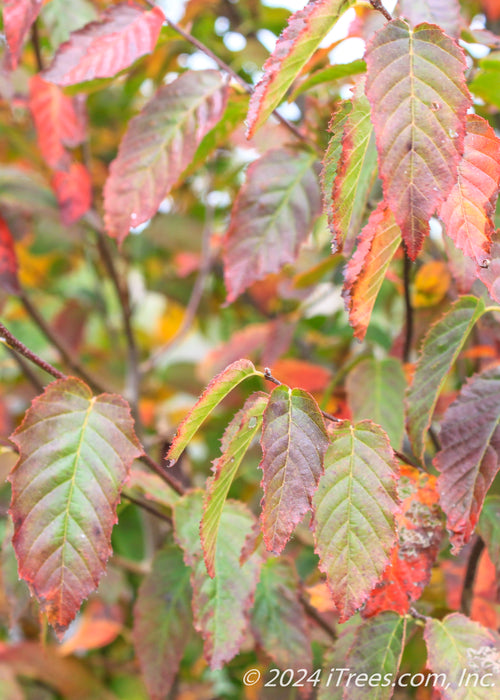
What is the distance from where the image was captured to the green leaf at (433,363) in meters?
0.64

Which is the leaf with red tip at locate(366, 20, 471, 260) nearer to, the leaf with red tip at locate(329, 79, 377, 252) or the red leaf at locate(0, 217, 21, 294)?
the leaf with red tip at locate(329, 79, 377, 252)

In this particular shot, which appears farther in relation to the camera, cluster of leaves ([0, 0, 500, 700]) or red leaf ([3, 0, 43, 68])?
red leaf ([3, 0, 43, 68])

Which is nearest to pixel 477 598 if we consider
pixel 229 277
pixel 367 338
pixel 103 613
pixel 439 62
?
pixel 367 338

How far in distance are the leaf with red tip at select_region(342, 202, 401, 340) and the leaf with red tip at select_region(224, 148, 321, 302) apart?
276 millimetres

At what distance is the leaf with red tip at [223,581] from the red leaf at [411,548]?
128 mm

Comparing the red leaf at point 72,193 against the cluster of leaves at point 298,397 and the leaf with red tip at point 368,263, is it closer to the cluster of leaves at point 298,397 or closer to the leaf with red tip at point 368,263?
the cluster of leaves at point 298,397

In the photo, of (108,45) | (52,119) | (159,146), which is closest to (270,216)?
(159,146)

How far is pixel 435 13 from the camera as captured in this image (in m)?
0.79

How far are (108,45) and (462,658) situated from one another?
0.72 meters

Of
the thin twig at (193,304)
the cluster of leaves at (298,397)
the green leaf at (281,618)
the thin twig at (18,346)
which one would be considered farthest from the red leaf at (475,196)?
the thin twig at (193,304)

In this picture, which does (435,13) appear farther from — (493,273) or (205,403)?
(205,403)

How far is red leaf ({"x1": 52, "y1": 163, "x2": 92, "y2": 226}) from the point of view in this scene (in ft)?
3.60

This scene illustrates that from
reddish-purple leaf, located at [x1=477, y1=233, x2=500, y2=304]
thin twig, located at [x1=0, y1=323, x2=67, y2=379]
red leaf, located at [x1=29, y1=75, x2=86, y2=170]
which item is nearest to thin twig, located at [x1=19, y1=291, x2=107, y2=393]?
red leaf, located at [x1=29, y1=75, x2=86, y2=170]

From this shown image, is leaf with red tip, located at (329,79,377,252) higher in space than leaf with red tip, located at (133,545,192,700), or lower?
higher
